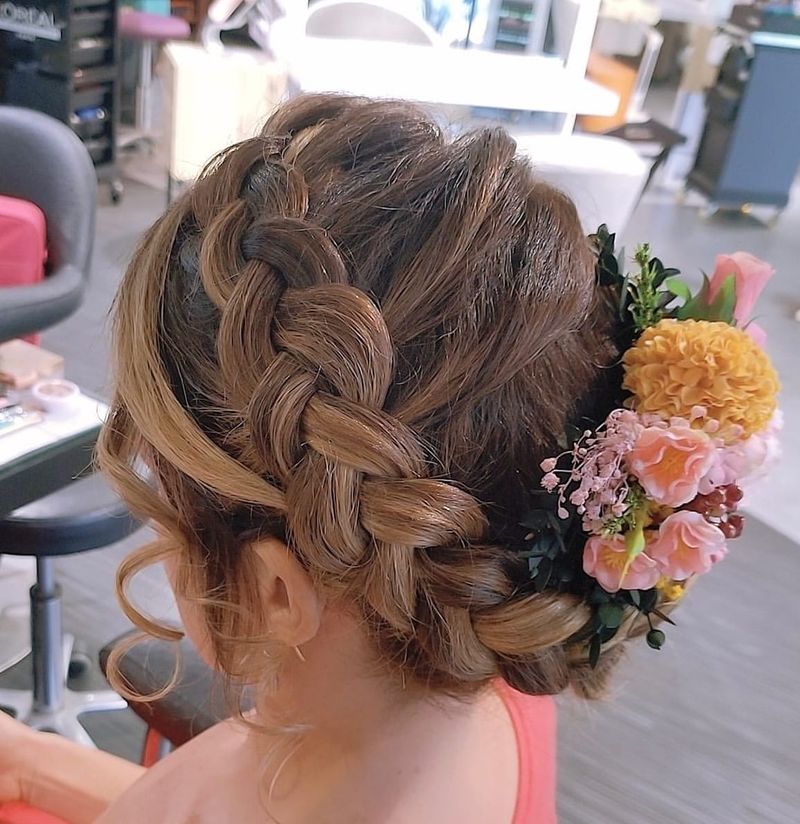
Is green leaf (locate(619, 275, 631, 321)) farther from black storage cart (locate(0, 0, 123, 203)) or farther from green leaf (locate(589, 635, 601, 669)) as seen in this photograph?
black storage cart (locate(0, 0, 123, 203))

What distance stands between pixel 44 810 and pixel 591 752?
112 cm

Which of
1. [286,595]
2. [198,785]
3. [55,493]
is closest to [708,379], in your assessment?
[286,595]

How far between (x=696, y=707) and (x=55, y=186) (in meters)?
1.70

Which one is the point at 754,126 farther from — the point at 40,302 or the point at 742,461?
the point at 742,461

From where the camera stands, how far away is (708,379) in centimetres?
58

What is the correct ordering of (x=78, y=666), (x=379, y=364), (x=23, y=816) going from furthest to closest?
(x=78, y=666) → (x=23, y=816) → (x=379, y=364)

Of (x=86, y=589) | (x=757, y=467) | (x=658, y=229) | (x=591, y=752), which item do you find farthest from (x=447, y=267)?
(x=658, y=229)

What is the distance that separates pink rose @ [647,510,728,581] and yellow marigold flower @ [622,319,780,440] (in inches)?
2.3

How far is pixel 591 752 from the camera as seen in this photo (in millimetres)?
1785

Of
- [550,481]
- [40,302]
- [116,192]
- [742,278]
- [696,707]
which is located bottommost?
[696,707]

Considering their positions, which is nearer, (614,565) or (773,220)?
(614,565)

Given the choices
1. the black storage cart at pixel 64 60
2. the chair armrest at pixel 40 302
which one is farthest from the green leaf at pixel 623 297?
the black storage cart at pixel 64 60

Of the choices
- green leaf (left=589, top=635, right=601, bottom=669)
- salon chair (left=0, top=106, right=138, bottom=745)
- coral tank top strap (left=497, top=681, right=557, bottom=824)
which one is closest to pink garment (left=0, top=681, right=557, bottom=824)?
coral tank top strap (left=497, top=681, right=557, bottom=824)

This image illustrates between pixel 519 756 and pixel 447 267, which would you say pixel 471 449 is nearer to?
pixel 447 267
